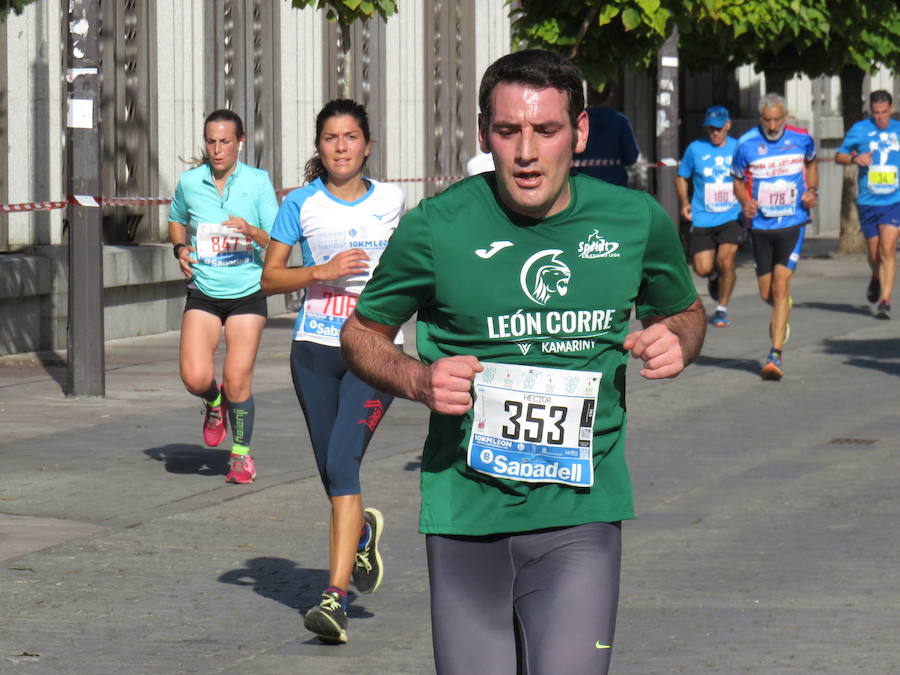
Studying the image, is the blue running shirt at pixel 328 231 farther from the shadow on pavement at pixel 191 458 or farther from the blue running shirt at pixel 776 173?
the blue running shirt at pixel 776 173

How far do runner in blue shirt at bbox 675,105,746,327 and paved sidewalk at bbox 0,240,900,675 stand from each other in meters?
3.84

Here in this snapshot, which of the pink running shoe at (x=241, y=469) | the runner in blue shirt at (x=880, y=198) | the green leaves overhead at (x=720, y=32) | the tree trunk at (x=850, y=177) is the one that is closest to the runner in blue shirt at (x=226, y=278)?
the pink running shoe at (x=241, y=469)

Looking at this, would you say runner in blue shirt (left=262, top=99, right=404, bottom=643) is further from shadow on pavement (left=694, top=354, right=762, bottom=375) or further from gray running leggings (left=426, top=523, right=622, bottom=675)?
shadow on pavement (left=694, top=354, right=762, bottom=375)

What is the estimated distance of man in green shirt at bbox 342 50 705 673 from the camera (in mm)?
4027

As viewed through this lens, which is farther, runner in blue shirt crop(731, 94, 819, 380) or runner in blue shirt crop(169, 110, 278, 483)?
runner in blue shirt crop(731, 94, 819, 380)

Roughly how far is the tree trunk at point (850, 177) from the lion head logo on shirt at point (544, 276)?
22.1m

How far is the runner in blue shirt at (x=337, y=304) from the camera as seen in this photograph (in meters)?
6.62

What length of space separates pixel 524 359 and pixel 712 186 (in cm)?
1343

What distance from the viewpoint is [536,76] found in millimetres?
4020

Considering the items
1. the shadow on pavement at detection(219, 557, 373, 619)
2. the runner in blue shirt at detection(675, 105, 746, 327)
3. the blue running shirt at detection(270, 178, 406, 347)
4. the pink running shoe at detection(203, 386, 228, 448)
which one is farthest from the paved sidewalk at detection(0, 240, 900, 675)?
the runner in blue shirt at detection(675, 105, 746, 327)

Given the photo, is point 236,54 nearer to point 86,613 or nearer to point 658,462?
point 658,462

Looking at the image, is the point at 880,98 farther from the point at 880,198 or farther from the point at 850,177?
the point at 850,177

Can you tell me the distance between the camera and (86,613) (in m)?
6.73

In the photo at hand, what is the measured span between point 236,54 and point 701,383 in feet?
22.2
